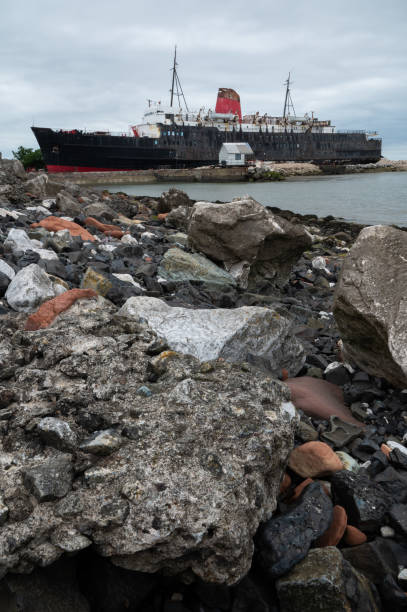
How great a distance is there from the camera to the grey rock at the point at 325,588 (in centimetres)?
156

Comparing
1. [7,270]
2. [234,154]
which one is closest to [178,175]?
[234,154]

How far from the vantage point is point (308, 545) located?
1735 millimetres

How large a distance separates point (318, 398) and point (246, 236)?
380 cm

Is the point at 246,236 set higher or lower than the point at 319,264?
higher

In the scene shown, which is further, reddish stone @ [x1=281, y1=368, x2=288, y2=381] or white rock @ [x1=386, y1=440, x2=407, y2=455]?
reddish stone @ [x1=281, y1=368, x2=288, y2=381]

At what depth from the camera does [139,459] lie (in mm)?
1635

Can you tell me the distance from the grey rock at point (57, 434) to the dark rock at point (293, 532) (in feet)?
2.77

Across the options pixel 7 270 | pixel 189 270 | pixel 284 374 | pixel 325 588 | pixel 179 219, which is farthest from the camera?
pixel 179 219

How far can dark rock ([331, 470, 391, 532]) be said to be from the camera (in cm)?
200

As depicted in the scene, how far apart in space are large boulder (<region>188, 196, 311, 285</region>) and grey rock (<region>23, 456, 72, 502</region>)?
5214 mm

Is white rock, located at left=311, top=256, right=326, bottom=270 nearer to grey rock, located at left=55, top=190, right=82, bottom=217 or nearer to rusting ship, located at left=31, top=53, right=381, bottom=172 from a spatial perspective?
grey rock, located at left=55, top=190, right=82, bottom=217

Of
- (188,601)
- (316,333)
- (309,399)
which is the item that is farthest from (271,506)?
(316,333)

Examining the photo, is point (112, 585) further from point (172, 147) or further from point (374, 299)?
point (172, 147)

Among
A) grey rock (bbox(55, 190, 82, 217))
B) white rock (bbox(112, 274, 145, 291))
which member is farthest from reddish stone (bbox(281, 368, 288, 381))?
grey rock (bbox(55, 190, 82, 217))
